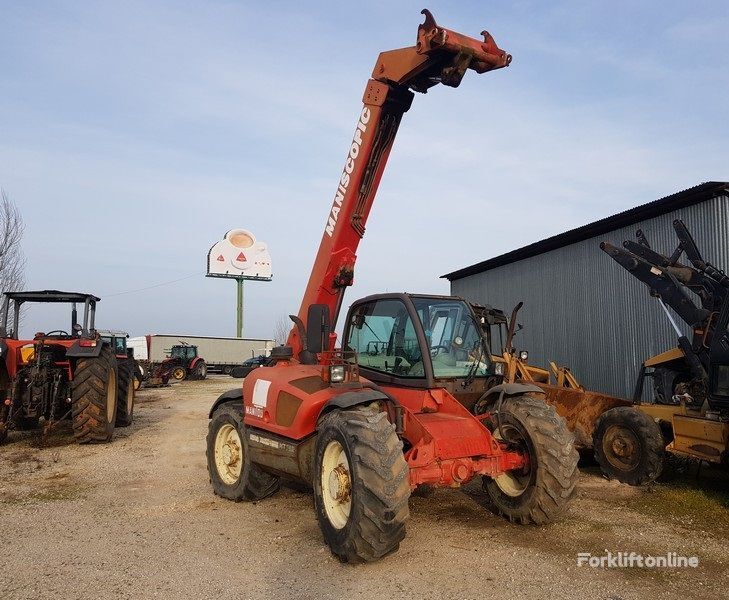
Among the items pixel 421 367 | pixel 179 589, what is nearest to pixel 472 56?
pixel 421 367

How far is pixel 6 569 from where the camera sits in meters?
4.67

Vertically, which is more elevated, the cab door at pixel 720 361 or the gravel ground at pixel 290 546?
the cab door at pixel 720 361

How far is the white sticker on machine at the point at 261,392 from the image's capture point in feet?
20.6

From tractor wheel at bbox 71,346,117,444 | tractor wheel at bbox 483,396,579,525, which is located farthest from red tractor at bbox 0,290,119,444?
tractor wheel at bbox 483,396,579,525

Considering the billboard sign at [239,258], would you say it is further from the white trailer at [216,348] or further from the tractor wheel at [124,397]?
the tractor wheel at [124,397]

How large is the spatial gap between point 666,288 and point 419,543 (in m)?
5.71

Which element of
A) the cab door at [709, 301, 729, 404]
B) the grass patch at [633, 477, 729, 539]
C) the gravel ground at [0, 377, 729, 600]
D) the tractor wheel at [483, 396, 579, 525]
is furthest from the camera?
the cab door at [709, 301, 729, 404]

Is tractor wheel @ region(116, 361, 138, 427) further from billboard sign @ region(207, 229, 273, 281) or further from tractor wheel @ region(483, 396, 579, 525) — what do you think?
billboard sign @ region(207, 229, 273, 281)

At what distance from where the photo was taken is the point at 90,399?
9617mm

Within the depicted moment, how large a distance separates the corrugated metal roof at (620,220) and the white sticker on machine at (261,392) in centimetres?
960

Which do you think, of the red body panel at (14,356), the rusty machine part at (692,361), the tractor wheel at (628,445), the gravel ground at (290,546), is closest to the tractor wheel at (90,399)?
the red body panel at (14,356)

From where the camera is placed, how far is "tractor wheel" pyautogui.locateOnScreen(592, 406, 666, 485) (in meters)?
7.33

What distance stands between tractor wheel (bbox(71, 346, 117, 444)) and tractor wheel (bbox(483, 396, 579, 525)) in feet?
22.0

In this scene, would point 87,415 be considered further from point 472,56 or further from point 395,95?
point 472,56
